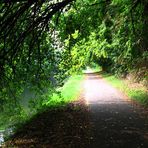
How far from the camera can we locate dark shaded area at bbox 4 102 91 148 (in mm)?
11176

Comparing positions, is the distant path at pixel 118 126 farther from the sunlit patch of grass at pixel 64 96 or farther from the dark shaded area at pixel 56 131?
the sunlit patch of grass at pixel 64 96

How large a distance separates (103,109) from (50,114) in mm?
2518

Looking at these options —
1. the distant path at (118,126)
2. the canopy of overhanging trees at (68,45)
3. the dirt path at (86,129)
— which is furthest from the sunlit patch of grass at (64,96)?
the distant path at (118,126)

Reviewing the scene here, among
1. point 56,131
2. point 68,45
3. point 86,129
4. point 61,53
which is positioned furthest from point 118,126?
point 61,53

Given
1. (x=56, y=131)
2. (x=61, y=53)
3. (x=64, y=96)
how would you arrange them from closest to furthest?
(x=56, y=131) < (x=61, y=53) < (x=64, y=96)

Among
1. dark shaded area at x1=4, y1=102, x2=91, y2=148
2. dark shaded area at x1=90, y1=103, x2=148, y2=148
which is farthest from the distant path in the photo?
dark shaded area at x1=4, y1=102, x2=91, y2=148

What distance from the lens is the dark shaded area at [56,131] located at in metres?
11.2

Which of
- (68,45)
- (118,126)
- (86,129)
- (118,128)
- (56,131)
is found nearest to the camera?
(118,128)

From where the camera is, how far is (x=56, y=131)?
12969 mm

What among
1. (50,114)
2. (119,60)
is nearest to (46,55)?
(50,114)

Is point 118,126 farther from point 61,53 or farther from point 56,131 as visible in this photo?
point 61,53

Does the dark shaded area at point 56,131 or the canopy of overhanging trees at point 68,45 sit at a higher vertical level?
the canopy of overhanging trees at point 68,45

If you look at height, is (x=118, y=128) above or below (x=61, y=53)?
below

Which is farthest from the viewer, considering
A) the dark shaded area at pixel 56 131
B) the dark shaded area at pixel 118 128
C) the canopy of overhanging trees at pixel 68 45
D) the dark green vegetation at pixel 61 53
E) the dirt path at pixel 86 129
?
the dark green vegetation at pixel 61 53
